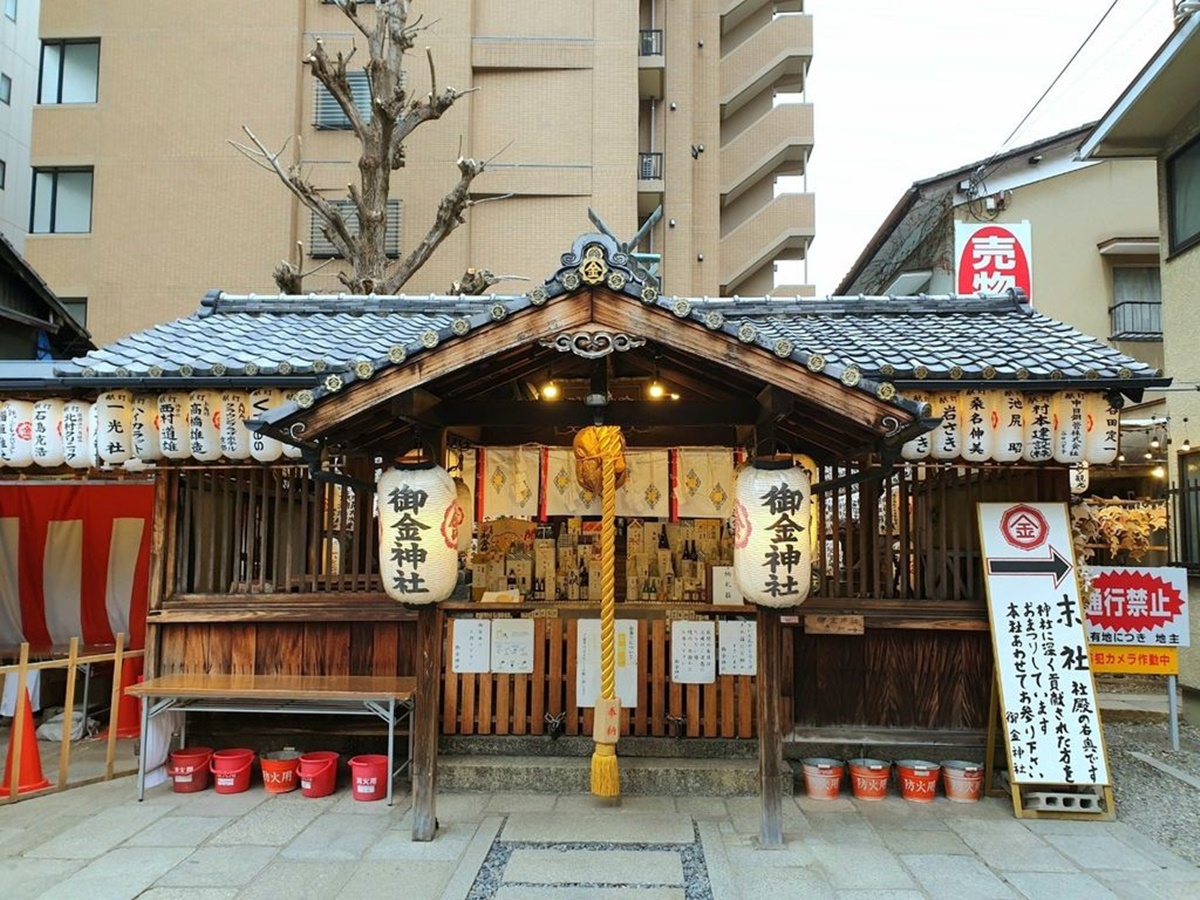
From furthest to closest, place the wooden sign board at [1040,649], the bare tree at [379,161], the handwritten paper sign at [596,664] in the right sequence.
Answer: the bare tree at [379,161], the handwritten paper sign at [596,664], the wooden sign board at [1040,649]

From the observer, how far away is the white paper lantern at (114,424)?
8.04 metres

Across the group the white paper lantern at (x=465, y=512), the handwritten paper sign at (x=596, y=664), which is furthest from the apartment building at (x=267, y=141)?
the handwritten paper sign at (x=596, y=664)

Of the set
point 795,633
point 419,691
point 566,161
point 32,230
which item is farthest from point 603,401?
point 32,230

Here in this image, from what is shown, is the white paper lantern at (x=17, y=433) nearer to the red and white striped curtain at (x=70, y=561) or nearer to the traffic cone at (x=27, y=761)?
the traffic cone at (x=27, y=761)

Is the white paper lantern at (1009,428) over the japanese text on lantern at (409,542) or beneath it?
over

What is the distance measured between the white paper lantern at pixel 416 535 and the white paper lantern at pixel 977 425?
16.2ft

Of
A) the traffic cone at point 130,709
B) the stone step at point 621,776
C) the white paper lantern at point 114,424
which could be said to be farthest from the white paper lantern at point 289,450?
the traffic cone at point 130,709

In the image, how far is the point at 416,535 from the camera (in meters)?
6.55

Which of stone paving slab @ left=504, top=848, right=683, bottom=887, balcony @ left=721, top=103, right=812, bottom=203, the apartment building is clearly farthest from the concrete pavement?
balcony @ left=721, top=103, right=812, bottom=203

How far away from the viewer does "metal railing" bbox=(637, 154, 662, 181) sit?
25.4 meters

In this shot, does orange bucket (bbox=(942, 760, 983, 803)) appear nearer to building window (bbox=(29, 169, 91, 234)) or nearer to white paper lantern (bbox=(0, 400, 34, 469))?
white paper lantern (bbox=(0, 400, 34, 469))

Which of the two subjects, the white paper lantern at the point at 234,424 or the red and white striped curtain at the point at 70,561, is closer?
the white paper lantern at the point at 234,424

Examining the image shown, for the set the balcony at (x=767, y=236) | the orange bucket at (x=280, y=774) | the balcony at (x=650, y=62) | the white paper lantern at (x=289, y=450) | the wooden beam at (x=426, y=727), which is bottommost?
the orange bucket at (x=280, y=774)

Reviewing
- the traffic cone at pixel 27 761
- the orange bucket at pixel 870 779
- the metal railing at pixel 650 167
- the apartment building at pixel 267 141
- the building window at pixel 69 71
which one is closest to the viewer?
the traffic cone at pixel 27 761
